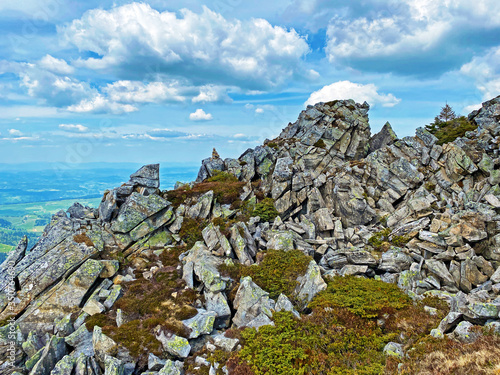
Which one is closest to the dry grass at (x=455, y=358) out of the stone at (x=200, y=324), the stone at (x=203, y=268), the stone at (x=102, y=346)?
the stone at (x=200, y=324)

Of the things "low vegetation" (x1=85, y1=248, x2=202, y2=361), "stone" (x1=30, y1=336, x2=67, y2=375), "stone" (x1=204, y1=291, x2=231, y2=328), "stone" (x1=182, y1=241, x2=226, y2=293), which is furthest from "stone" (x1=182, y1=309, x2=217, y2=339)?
"stone" (x1=30, y1=336, x2=67, y2=375)

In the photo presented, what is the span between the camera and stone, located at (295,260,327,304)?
66.9ft

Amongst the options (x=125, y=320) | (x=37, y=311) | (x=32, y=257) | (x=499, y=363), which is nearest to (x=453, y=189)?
(x=499, y=363)

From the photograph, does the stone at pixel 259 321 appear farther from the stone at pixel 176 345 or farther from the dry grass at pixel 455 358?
the dry grass at pixel 455 358

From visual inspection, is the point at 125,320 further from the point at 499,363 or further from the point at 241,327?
the point at 499,363

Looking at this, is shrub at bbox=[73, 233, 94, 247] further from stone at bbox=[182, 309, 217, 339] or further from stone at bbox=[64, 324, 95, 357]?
stone at bbox=[182, 309, 217, 339]

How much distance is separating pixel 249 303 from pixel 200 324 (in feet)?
12.4

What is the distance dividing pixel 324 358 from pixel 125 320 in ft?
47.9

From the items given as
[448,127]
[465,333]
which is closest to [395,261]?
[465,333]

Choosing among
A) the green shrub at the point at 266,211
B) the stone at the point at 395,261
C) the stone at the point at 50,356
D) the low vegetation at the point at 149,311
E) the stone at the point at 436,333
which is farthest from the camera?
the green shrub at the point at 266,211

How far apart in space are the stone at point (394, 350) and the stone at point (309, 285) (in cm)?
658

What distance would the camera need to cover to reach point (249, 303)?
65.7ft

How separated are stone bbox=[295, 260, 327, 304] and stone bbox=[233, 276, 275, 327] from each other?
248cm

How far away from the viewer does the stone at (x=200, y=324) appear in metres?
18.1
